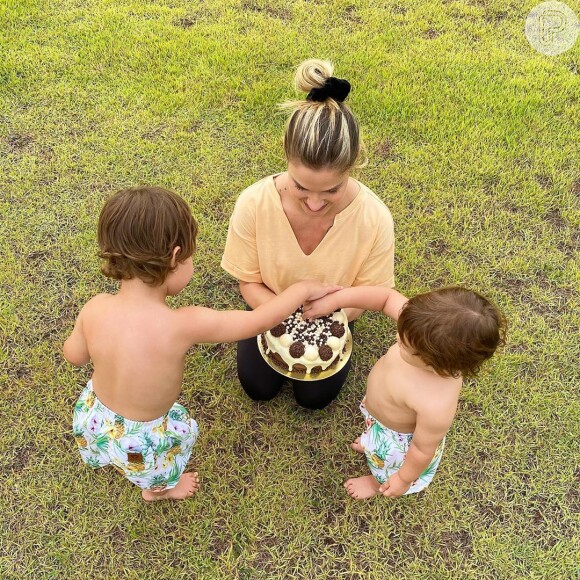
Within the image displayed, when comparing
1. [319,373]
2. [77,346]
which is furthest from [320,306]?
[77,346]

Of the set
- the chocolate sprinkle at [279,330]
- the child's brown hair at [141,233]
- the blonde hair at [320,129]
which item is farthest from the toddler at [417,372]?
the child's brown hair at [141,233]

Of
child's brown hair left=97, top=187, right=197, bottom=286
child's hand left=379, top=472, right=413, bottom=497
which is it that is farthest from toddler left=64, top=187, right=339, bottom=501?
child's hand left=379, top=472, right=413, bottom=497

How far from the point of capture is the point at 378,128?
159 inches

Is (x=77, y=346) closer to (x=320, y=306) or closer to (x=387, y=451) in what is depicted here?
(x=320, y=306)

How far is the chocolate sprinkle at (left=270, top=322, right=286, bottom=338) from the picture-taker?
230 cm

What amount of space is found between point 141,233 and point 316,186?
0.66 metres

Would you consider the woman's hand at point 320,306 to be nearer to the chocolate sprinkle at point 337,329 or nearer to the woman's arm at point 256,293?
the chocolate sprinkle at point 337,329

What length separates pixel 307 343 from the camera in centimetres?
227

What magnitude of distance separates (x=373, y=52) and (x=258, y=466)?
11.8 feet

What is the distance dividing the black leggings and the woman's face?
844 mm

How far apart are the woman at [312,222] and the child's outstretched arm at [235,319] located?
0.23 metres

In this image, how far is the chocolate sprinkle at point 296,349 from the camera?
2.25 metres

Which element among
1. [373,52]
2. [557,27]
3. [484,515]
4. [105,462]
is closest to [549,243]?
[484,515]

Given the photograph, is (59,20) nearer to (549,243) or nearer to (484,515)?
(549,243)
